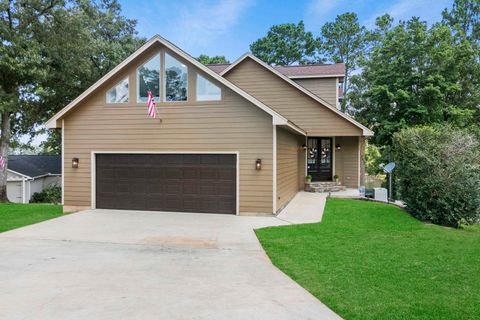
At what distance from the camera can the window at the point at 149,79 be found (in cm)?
1080

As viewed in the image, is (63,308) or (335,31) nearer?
(63,308)

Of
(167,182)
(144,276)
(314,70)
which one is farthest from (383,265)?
(314,70)

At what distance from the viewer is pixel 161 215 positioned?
34.3 feet

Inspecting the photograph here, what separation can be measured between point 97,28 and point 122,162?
14.4 m

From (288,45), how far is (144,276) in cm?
3696

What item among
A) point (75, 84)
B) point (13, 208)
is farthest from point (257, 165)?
point (75, 84)

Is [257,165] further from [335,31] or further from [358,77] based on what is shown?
[335,31]

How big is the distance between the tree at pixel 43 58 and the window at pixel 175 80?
Result: 818 cm

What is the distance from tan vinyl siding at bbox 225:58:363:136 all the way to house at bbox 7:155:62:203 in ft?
52.5

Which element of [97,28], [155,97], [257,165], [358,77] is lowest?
[257,165]

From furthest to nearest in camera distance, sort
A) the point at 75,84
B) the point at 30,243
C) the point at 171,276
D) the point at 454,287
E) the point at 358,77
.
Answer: the point at 358,77
the point at 75,84
the point at 30,243
the point at 171,276
the point at 454,287

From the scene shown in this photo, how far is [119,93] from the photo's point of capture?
436 inches

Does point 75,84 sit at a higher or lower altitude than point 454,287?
higher

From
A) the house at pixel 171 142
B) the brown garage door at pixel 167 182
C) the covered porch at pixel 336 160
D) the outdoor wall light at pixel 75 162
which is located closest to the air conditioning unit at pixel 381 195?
the covered porch at pixel 336 160
